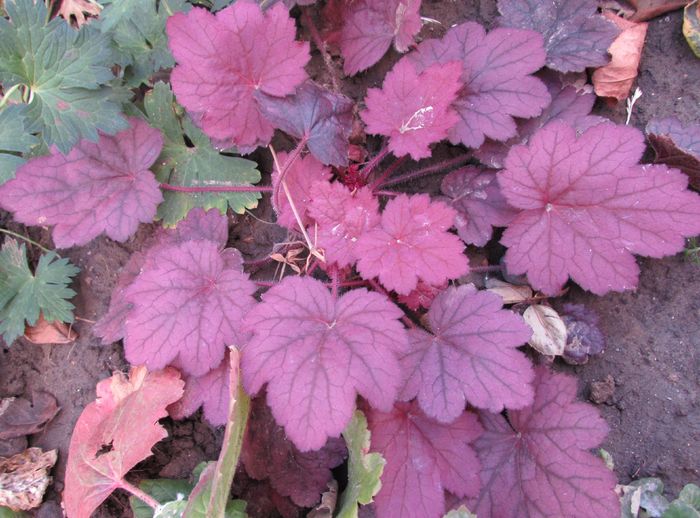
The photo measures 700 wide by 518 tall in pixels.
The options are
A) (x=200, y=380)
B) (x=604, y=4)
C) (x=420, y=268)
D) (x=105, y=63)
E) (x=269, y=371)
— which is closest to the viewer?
(x=269, y=371)

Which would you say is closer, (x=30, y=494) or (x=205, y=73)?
(x=205, y=73)

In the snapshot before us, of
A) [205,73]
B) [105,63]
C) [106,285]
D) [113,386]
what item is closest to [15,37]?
[105,63]

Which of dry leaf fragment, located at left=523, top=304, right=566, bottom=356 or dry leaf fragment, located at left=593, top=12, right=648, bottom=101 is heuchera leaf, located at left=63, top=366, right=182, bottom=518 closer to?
dry leaf fragment, located at left=523, top=304, right=566, bottom=356

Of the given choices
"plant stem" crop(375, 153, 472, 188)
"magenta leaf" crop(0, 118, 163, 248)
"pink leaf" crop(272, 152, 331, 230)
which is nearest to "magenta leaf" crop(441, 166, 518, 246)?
"plant stem" crop(375, 153, 472, 188)

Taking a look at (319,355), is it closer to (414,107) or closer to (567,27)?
(414,107)

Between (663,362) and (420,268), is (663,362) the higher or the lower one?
the lower one

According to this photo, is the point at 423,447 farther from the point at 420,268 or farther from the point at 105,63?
the point at 105,63

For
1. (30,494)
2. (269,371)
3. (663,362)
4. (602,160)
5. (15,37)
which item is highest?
(15,37)

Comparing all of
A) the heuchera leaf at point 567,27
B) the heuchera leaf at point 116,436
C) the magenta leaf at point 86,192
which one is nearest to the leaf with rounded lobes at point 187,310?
the heuchera leaf at point 116,436
